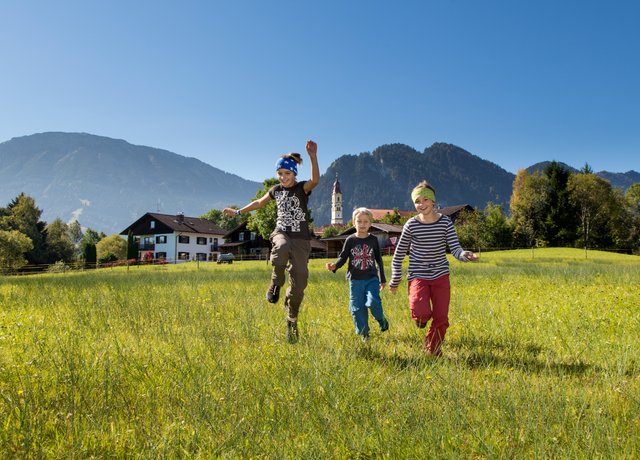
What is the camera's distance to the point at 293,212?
5.53 metres

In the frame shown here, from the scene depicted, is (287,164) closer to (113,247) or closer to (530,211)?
(530,211)

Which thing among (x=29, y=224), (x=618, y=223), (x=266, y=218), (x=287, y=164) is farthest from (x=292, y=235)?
(x=618, y=223)

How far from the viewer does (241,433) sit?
2525mm

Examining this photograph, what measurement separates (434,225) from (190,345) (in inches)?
126

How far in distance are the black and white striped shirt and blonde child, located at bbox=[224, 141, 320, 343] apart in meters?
1.18

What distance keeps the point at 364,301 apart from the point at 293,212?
5.02ft

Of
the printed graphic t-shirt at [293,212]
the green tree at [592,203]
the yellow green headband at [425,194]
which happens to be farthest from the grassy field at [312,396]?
the green tree at [592,203]

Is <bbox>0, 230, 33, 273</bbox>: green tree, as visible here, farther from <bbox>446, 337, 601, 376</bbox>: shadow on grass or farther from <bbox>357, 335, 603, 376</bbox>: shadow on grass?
<bbox>446, 337, 601, 376</bbox>: shadow on grass

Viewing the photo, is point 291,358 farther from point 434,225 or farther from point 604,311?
point 604,311

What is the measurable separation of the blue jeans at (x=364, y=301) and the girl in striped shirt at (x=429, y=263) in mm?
303

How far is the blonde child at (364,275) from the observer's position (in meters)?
5.62

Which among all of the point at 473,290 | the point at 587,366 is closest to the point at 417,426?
the point at 587,366

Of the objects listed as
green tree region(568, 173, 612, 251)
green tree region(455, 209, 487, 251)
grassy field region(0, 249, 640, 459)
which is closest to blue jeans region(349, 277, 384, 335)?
grassy field region(0, 249, 640, 459)

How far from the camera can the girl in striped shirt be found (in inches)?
197
